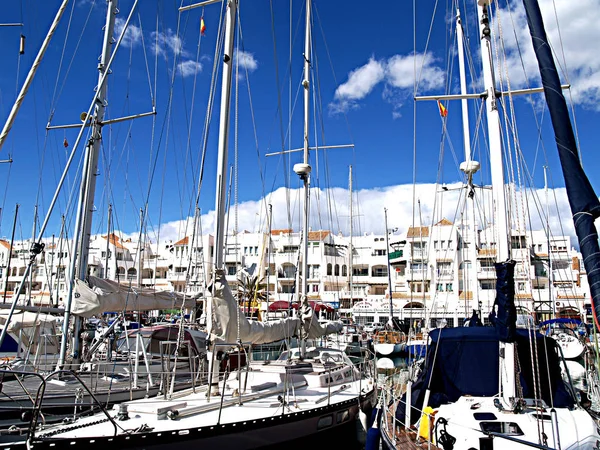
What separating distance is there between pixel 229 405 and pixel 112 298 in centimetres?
642

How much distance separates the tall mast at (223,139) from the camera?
1096 centimetres

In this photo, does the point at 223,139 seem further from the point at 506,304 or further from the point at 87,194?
the point at 506,304

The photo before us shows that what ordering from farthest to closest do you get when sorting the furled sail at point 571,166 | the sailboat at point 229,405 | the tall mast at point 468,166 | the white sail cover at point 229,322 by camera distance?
the tall mast at point 468,166, the white sail cover at point 229,322, the sailboat at point 229,405, the furled sail at point 571,166

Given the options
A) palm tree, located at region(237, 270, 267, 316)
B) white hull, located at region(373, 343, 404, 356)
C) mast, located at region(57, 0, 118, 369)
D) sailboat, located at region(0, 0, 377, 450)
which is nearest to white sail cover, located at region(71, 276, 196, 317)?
mast, located at region(57, 0, 118, 369)

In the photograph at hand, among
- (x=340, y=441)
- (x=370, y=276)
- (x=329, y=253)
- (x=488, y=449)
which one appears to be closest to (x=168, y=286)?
(x=329, y=253)

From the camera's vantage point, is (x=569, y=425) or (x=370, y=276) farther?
(x=370, y=276)

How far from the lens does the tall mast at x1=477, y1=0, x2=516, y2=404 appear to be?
8.95 meters

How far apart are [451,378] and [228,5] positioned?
10.7m

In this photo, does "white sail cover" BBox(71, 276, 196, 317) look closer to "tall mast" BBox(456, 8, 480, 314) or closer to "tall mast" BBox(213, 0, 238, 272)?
"tall mast" BBox(213, 0, 238, 272)

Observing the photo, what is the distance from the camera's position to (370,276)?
70.5 m

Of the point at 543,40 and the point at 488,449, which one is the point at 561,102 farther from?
the point at 488,449

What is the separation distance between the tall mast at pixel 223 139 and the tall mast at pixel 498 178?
5825 millimetres

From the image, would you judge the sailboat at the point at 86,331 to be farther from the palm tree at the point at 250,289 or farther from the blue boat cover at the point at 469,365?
the palm tree at the point at 250,289

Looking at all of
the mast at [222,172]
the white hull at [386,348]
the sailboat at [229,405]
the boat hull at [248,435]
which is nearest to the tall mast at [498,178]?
the sailboat at [229,405]
